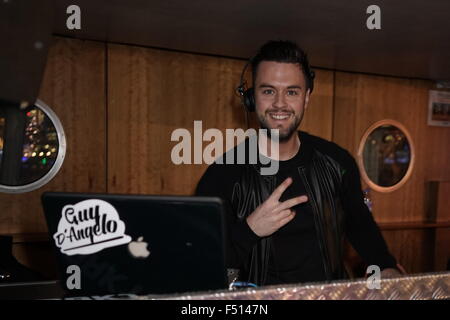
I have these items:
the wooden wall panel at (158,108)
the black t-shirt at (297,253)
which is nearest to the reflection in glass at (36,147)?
the wooden wall panel at (158,108)

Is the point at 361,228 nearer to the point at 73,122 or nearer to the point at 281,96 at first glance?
the point at 281,96

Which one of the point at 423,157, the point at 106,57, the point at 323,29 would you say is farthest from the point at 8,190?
the point at 423,157

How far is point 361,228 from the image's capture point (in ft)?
4.89

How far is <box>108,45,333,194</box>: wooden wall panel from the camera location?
3049 mm

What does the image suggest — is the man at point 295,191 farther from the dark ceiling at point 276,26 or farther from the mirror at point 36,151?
the mirror at point 36,151

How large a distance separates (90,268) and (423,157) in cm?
445

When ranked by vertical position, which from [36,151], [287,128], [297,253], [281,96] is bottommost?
[297,253]

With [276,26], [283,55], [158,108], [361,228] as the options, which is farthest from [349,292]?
[158,108]

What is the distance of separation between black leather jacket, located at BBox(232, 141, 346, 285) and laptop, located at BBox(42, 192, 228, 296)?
0.78 meters

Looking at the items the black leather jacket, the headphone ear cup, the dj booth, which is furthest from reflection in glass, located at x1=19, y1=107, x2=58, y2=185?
the dj booth

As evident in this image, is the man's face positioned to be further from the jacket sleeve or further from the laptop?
the laptop

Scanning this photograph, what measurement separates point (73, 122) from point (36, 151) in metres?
0.37

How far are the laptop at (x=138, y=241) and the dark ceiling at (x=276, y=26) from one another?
164 centimetres

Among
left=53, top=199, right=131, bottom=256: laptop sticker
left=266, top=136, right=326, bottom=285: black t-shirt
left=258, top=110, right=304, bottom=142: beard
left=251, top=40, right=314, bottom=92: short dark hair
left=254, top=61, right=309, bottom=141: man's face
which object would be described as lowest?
left=266, top=136, right=326, bottom=285: black t-shirt
